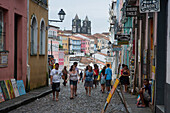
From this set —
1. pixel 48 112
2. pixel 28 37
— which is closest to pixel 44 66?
pixel 28 37

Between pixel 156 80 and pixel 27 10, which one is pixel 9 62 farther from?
pixel 156 80

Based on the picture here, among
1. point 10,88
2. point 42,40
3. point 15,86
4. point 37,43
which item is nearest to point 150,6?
point 10,88

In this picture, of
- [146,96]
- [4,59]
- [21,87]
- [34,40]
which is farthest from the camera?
[34,40]

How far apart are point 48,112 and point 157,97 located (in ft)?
12.2

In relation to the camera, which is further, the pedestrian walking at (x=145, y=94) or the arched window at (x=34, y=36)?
the arched window at (x=34, y=36)

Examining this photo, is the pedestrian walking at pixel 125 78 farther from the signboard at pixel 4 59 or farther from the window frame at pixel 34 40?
the signboard at pixel 4 59

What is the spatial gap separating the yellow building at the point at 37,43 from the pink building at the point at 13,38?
1211 mm

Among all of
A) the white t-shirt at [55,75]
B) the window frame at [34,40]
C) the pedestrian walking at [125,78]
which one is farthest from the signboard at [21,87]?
the pedestrian walking at [125,78]

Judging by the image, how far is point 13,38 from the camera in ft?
55.4

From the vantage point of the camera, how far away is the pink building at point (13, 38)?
15789mm

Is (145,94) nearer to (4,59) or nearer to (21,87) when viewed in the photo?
(4,59)

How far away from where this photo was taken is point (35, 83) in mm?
21578

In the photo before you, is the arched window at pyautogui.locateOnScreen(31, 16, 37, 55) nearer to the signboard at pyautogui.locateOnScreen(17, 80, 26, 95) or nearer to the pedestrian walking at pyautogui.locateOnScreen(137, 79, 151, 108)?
the signboard at pyautogui.locateOnScreen(17, 80, 26, 95)

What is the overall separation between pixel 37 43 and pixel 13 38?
206 inches
